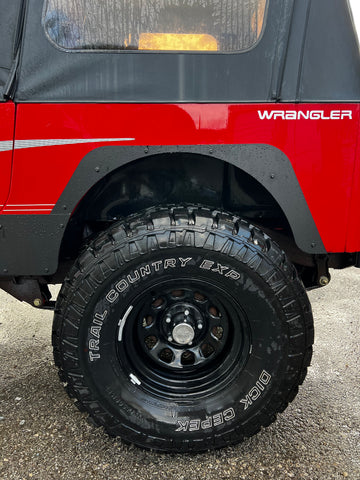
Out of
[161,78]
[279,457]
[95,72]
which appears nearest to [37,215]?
[95,72]

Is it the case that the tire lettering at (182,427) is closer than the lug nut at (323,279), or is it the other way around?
the tire lettering at (182,427)

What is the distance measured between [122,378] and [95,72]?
4.91 feet

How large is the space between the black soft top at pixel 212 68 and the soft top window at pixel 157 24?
5 cm

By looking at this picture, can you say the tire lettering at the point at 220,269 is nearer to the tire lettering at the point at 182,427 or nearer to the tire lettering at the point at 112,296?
the tire lettering at the point at 112,296

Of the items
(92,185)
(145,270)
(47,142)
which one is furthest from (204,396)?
(47,142)

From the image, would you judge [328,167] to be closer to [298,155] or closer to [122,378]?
[298,155]

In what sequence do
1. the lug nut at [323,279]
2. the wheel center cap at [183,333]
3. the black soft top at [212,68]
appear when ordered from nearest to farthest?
the black soft top at [212,68], the wheel center cap at [183,333], the lug nut at [323,279]

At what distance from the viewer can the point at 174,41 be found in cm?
190

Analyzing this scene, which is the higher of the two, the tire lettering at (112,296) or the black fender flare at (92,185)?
the black fender flare at (92,185)

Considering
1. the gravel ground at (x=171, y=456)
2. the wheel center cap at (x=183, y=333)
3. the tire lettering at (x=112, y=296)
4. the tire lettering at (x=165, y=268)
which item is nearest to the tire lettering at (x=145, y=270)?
the tire lettering at (x=165, y=268)

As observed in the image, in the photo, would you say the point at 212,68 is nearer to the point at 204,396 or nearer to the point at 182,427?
the point at 204,396

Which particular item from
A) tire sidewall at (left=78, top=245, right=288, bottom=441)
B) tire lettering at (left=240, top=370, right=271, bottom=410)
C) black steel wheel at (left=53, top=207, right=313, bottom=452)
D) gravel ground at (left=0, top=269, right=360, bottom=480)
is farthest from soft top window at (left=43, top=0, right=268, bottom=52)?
gravel ground at (left=0, top=269, right=360, bottom=480)

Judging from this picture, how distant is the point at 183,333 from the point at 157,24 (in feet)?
4.98

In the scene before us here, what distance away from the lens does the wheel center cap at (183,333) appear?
2.14m
